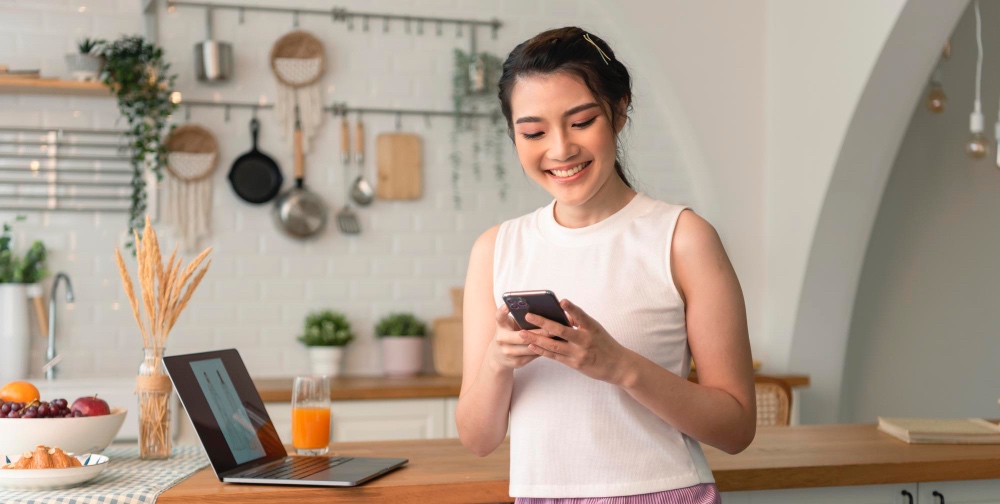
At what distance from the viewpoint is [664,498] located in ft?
4.82

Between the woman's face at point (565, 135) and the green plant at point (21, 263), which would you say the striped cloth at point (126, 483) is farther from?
the green plant at point (21, 263)

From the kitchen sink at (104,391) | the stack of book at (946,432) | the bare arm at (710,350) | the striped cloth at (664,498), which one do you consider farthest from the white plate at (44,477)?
the kitchen sink at (104,391)

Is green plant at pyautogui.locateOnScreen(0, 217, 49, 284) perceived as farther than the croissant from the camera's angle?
Yes

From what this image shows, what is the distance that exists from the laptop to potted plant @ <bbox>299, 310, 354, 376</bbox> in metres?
2.24

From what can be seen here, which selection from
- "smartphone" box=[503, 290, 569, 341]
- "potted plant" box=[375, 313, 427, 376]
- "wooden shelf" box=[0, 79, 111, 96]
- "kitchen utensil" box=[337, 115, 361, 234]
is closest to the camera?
"smartphone" box=[503, 290, 569, 341]

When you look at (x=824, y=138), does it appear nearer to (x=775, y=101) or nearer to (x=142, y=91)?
(x=775, y=101)

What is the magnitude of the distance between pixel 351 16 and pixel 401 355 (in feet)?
5.29

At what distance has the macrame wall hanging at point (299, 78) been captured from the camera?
4449mm

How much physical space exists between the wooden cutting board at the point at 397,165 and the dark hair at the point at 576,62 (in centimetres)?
308

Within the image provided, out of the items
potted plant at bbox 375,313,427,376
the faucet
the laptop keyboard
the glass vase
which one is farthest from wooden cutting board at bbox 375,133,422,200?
the laptop keyboard

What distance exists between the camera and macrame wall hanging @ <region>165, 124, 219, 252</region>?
432cm

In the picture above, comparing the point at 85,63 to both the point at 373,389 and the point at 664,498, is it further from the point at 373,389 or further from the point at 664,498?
the point at 664,498

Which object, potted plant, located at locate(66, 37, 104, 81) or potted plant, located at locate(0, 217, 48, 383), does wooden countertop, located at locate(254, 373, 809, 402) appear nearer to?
potted plant, located at locate(0, 217, 48, 383)

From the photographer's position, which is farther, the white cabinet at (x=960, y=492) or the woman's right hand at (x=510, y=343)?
the white cabinet at (x=960, y=492)
